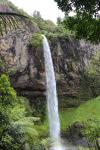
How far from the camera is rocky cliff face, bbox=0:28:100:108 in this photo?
36.2 meters

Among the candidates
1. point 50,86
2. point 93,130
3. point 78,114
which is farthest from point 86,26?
point 78,114

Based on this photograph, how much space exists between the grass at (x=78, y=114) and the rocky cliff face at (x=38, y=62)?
193 cm

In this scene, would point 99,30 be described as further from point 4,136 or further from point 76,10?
point 4,136

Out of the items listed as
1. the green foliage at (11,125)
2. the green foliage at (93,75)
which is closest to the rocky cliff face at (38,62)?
the green foliage at (93,75)

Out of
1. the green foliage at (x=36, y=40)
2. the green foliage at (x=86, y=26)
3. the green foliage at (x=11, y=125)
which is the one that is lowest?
the green foliage at (x=11, y=125)

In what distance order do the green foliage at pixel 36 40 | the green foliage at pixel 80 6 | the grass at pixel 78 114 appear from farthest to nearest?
1. the green foliage at pixel 36 40
2. the grass at pixel 78 114
3. the green foliage at pixel 80 6

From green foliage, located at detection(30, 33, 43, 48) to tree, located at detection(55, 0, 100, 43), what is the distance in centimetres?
2959

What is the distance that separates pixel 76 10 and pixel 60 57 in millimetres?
33541

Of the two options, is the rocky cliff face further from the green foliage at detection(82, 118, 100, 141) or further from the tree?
the tree

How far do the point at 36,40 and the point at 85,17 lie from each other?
30.4 m

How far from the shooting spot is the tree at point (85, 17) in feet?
25.8

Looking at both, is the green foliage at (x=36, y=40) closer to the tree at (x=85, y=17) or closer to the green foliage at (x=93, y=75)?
the green foliage at (x=93, y=75)

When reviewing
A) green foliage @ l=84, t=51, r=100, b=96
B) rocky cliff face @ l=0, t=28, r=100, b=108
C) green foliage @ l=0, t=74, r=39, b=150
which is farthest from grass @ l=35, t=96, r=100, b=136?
green foliage @ l=0, t=74, r=39, b=150

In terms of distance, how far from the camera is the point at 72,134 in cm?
3591
